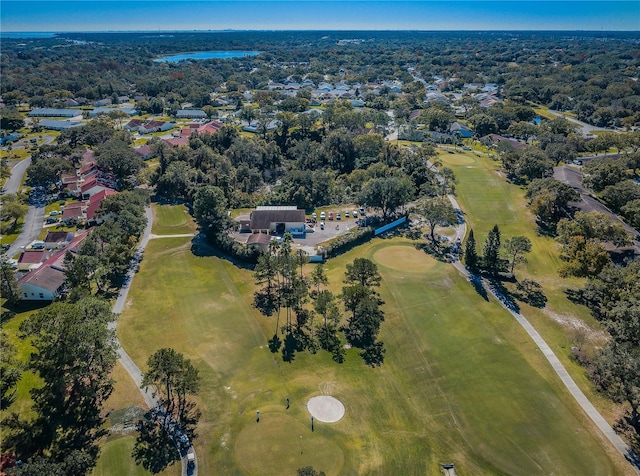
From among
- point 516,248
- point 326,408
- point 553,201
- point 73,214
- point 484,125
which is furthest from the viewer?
point 484,125

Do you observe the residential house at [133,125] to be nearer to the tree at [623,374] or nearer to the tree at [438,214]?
the tree at [438,214]

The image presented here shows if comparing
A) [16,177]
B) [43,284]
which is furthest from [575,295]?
[16,177]

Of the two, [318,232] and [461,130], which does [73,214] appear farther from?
[461,130]

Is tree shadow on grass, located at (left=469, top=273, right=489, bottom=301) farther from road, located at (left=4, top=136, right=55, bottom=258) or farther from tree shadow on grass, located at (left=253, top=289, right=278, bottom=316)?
road, located at (left=4, top=136, right=55, bottom=258)

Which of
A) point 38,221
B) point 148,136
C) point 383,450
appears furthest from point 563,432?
point 148,136

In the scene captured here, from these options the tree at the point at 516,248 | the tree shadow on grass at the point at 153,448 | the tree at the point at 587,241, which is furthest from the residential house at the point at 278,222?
the tree at the point at 587,241

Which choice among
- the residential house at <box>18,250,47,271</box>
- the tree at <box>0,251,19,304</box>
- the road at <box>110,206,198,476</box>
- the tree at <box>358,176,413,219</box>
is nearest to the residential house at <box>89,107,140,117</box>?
the residential house at <box>18,250,47,271</box>
